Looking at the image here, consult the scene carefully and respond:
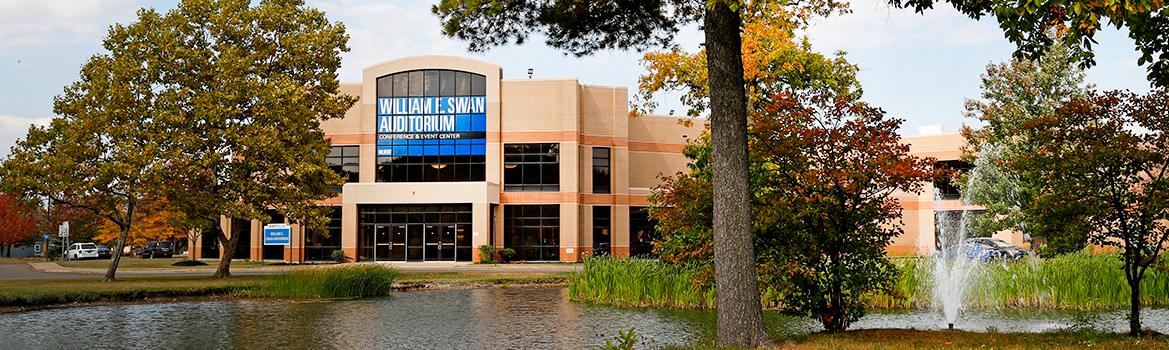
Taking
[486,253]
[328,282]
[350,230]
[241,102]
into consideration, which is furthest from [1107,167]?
[350,230]

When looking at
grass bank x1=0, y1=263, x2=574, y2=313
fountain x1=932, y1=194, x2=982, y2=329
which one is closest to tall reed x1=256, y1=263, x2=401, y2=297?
grass bank x1=0, y1=263, x2=574, y2=313

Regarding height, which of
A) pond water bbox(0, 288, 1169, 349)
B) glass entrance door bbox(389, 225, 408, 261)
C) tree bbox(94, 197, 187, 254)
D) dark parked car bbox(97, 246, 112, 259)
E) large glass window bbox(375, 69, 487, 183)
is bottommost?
dark parked car bbox(97, 246, 112, 259)

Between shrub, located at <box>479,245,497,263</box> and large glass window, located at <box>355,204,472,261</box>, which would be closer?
shrub, located at <box>479,245,497,263</box>

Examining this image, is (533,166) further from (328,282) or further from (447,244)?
(328,282)

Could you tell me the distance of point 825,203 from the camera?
11398mm

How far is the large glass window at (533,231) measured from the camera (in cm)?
4522

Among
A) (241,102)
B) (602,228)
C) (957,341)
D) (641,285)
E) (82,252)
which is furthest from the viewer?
(82,252)

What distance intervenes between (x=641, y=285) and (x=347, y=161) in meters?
31.0

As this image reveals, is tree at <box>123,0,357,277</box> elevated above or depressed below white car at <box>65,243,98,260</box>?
above

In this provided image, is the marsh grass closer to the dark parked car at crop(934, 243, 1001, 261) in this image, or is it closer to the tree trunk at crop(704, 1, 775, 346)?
the dark parked car at crop(934, 243, 1001, 261)

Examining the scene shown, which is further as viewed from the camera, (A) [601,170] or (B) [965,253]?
(A) [601,170]

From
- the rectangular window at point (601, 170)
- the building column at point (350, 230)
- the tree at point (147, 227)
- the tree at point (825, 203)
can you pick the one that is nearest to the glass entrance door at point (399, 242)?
the building column at point (350, 230)

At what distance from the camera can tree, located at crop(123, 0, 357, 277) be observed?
2511 centimetres

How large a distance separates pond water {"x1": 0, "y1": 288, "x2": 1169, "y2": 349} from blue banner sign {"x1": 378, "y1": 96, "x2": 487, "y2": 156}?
84.7 ft
